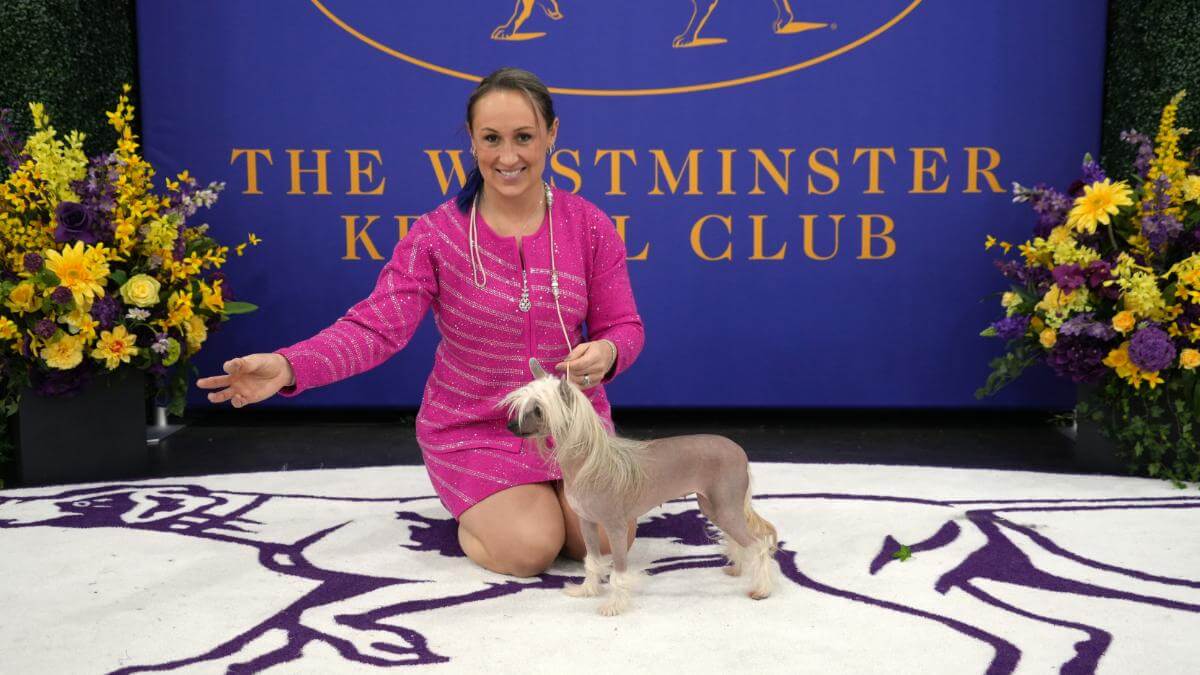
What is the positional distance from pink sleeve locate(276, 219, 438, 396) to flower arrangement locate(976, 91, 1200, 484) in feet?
6.80

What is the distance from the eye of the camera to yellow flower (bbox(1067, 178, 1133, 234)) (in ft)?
10.8

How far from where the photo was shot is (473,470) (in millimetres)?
2615

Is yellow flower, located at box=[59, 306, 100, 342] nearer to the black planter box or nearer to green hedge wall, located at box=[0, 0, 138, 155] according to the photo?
the black planter box

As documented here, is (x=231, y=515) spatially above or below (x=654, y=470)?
below

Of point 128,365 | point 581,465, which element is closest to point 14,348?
point 128,365

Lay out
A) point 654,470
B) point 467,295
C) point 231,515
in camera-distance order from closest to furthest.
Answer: point 654,470
point 467,295
point 231,515

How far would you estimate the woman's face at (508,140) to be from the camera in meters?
2.43

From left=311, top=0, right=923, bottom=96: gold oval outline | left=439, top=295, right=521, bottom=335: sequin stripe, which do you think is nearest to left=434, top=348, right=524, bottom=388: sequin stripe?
left=439, top=295, right=521, bottom=335: sequin stripe

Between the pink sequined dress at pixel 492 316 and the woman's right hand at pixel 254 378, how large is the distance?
0.35 m

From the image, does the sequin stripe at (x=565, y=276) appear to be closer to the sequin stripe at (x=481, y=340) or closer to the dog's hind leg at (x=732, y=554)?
the sequin stripe at (x=481, y=340)

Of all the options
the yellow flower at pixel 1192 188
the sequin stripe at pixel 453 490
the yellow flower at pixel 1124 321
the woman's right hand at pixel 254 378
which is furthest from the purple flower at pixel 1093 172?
the woman's right hand at pixel 254 378

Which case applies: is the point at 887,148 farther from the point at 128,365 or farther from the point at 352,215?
the point at 128,365

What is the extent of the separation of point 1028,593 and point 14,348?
117 inches

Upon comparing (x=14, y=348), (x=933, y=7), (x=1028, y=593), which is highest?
(x=933, y=7)
